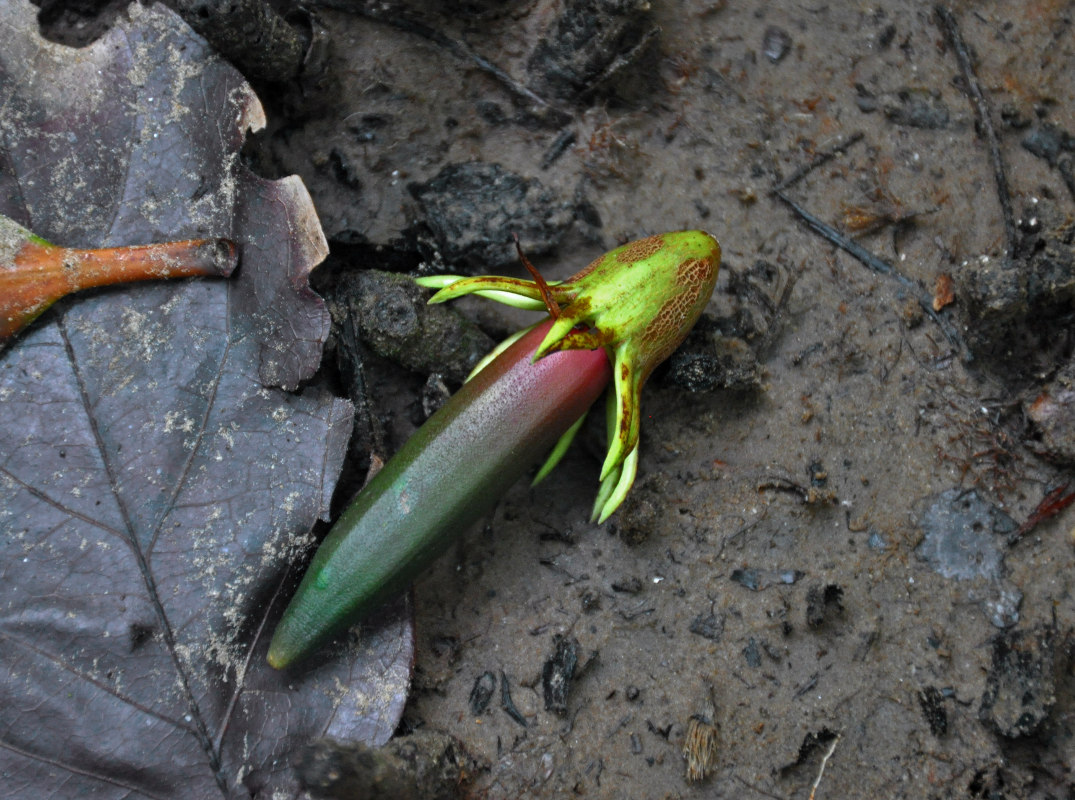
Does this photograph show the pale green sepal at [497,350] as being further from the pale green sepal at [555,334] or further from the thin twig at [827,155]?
the thin twig at [827,155]

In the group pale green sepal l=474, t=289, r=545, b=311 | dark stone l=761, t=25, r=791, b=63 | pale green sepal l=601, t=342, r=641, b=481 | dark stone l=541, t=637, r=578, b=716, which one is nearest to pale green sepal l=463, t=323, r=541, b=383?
pale green sepal l=474, t=289, r=545, b=311

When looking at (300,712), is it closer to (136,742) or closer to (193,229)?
(136,742)

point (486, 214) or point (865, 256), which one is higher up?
point (486, 214)

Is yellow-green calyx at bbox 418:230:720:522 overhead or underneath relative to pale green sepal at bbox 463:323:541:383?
overhead

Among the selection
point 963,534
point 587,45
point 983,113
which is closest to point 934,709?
point 963,534

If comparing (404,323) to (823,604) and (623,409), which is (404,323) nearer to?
(623,409)

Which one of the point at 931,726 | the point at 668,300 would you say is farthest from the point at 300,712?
the point at 931,726

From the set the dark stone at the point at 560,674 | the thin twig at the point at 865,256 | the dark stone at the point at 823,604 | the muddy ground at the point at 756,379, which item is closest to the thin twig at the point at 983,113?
the muddy ground at the point at 756,379

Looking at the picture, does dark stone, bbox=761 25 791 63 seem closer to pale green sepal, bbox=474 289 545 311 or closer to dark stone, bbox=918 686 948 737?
pale green sepal, bbox=474 289 545 311
